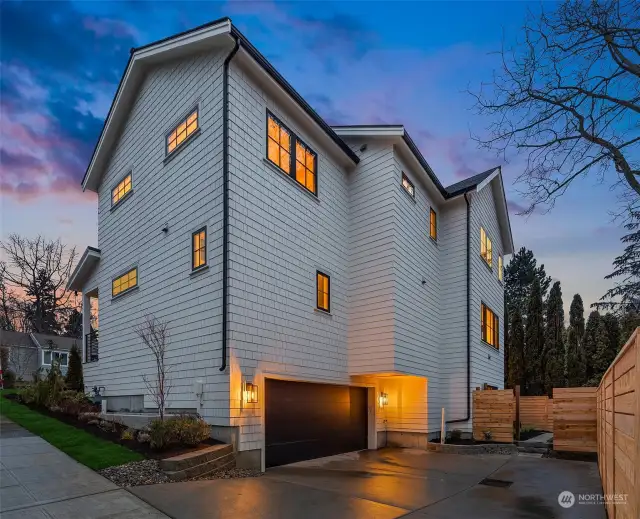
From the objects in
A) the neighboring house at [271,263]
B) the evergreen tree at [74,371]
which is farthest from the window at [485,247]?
the evergreen tree at [74,371]

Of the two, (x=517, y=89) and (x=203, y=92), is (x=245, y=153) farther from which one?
(x=517, y=89)

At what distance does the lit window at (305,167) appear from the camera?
11.7 metres

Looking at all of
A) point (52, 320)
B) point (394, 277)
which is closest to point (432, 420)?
point (394, 277)

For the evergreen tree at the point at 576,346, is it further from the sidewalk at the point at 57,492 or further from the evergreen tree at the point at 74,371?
the sidewalk at the point at 57,492

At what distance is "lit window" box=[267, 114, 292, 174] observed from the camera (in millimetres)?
10828

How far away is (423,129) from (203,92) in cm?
931

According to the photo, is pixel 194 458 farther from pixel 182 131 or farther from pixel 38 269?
pixel 38 269

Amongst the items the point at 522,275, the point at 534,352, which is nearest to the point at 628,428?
the point at 534,352

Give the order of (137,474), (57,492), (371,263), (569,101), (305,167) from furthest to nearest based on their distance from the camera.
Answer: (371,263) < (305,167) < (569,101) < (137,474) < (57,492)

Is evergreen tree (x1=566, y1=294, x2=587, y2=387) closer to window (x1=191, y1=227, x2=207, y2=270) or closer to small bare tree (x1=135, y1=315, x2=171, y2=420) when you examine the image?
small bare tree (x1=135, y1=315, x2=171, y2=420)

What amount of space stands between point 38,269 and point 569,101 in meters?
33.8

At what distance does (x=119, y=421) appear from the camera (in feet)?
33.3

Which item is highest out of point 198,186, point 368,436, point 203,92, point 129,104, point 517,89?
point 129,104

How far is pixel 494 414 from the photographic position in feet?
45.0
